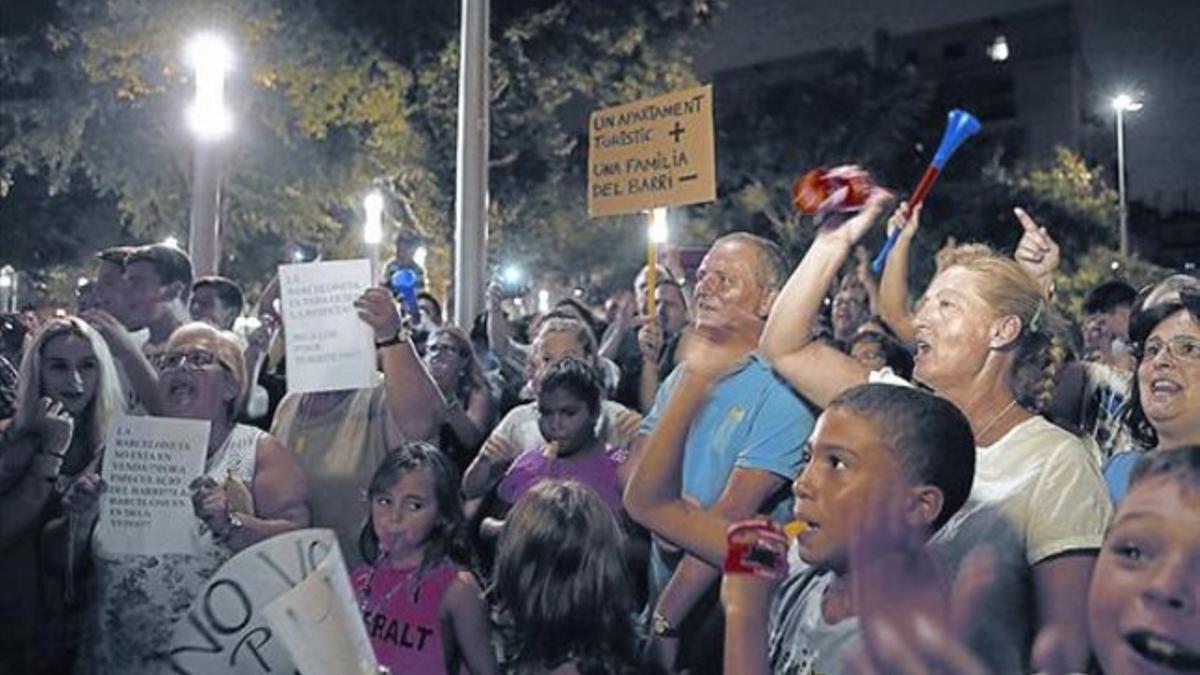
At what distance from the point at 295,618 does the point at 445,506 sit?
4.62 ft

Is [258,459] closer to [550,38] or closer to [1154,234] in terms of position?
[550,38]

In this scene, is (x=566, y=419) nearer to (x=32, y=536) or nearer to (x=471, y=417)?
(x=471, y=417)

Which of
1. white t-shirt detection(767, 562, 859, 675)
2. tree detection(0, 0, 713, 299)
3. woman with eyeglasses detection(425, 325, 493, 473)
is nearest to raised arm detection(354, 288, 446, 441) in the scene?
woman with eyeglasses detection(425, 325, 493, 473)

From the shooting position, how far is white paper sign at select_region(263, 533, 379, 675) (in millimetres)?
2229

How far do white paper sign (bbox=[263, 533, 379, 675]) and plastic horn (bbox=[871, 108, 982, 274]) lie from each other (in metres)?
2.17

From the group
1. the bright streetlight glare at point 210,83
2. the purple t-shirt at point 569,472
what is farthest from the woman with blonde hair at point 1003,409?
the bright streetlight glare at point 210,83

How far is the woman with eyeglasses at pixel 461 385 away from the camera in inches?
214

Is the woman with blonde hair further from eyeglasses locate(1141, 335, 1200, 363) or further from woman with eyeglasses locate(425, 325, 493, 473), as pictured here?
woman with eyeglasses locate(425, 325, 493, 473)

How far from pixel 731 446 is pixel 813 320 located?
407 millimetres

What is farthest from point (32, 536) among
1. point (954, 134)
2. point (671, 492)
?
point (954, 134)

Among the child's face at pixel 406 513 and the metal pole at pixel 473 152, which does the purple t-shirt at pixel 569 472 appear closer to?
the child's face at pixel 406 513

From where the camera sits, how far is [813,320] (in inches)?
117

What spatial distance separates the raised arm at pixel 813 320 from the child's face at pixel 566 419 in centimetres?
165

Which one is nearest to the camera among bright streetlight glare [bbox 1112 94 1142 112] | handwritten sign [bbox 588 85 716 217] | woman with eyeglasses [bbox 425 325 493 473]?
woman with eyeglasses [bbox 425 325 493 473]
